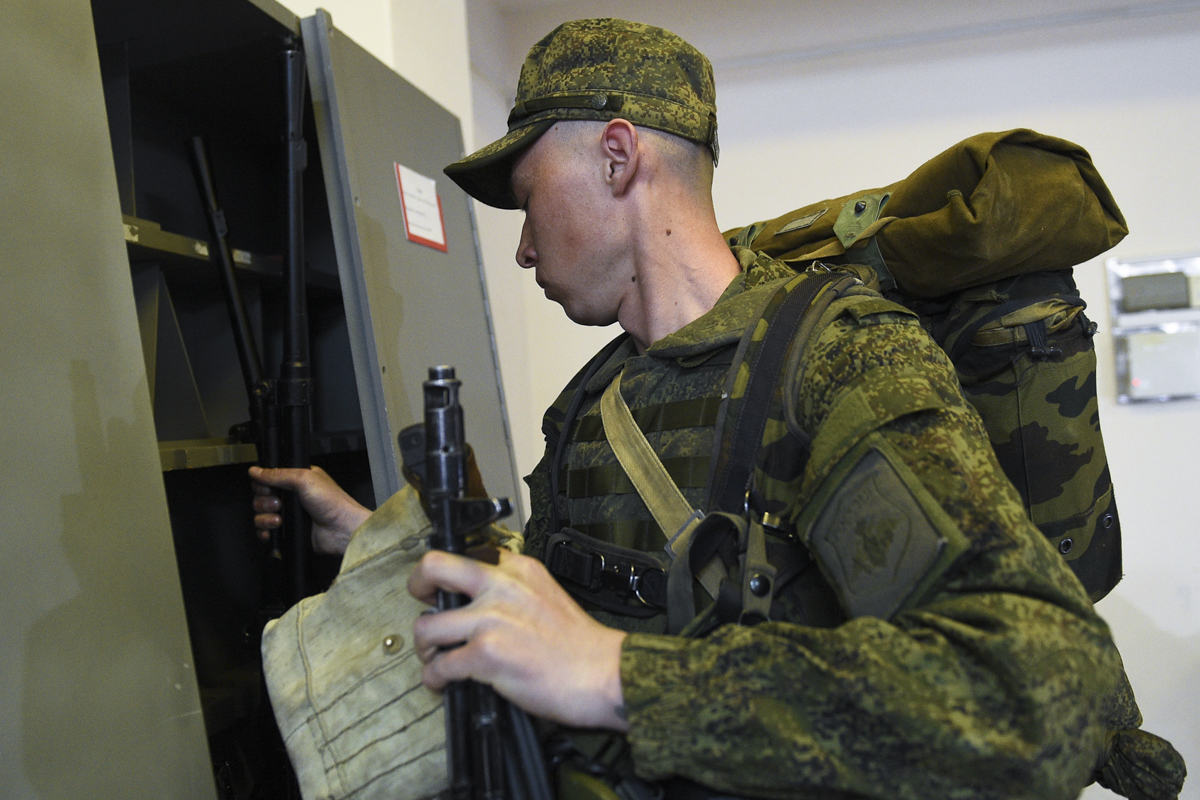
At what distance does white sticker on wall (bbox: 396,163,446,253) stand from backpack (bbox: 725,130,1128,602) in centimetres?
74

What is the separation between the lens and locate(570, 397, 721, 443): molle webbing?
917 mm

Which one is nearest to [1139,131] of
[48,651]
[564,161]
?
[564,161]

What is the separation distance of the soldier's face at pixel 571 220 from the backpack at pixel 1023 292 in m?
0.34

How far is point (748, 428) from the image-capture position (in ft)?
2.78

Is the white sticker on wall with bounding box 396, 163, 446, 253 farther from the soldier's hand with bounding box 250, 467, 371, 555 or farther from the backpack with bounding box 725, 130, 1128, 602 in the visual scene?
the backpack with bounding box 725, 130, 1128, 602

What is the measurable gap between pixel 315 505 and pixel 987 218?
1.10 m

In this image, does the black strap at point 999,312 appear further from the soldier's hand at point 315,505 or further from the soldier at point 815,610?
the soldier's hand at point 315,505

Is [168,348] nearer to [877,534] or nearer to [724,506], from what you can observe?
[724,506]

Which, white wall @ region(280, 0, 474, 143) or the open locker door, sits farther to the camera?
white wall @ region(280, 0, 474, 143)

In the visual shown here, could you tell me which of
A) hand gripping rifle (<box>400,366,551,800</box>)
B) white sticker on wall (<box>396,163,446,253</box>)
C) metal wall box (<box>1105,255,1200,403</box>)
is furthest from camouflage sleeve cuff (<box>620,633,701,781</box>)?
metal wall box (<box>1105,255,1200,403</box>)

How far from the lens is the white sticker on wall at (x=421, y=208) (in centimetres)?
156

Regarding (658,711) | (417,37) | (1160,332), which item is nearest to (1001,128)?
(1160,332)

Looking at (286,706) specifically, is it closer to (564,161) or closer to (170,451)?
(170,451)

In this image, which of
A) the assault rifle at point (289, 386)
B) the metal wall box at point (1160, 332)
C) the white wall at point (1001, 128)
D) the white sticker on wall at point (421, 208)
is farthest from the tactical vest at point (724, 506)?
the metal wall box at point (1160, 332)
